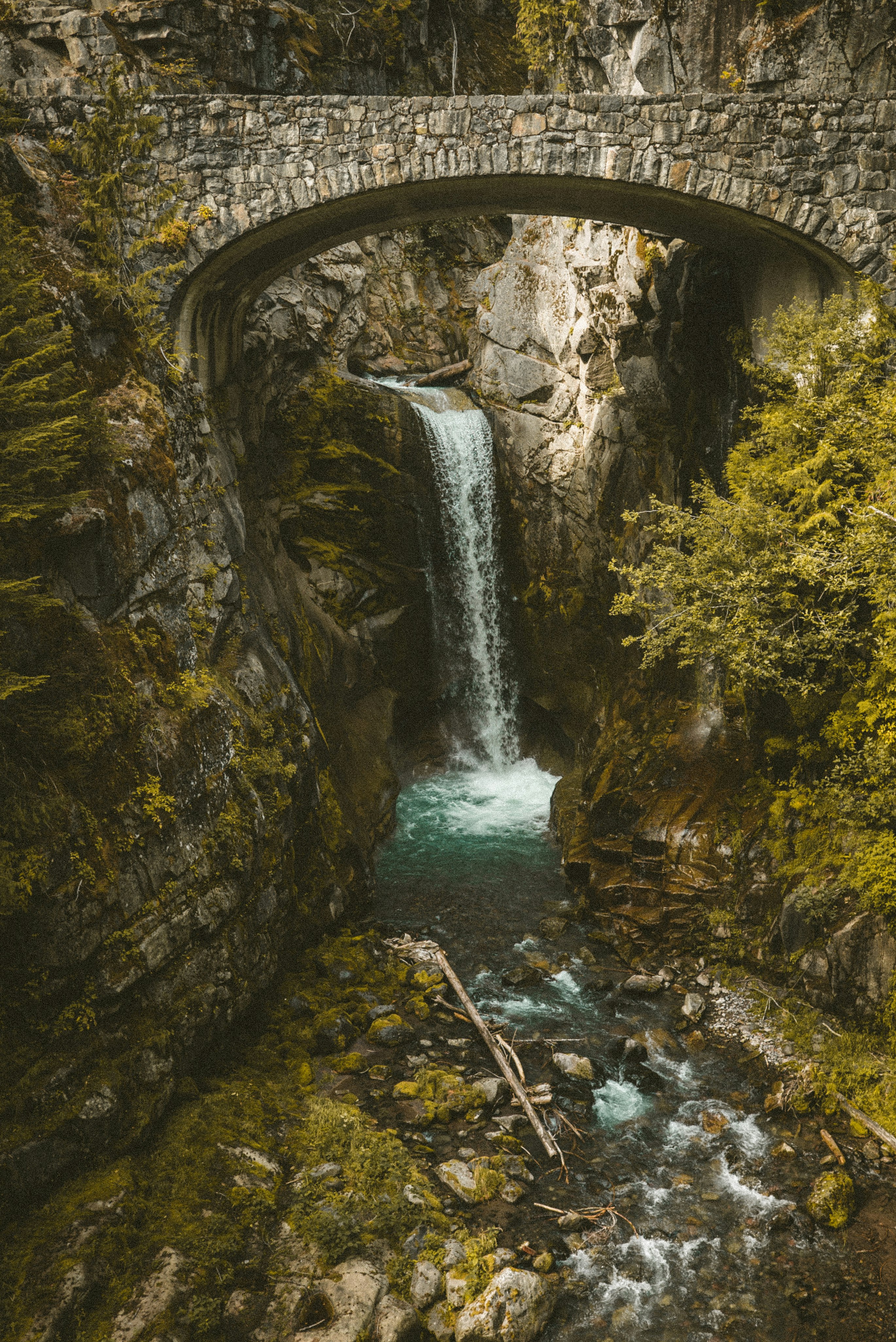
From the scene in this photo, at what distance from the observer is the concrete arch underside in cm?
1105

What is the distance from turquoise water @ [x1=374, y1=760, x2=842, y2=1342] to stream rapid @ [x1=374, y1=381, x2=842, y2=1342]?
0.6 inches

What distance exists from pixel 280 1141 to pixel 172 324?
11.0 m

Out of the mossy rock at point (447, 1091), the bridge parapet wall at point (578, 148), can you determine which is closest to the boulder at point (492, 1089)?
the mossy rock at point (447, 1091)

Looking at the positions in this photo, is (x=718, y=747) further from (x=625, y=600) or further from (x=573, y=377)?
(x=573, y=377)

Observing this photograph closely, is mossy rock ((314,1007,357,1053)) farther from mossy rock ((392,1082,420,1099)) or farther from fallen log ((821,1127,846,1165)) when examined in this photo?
fallen log ((821,1127,846,1165))

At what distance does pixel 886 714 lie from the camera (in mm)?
8914

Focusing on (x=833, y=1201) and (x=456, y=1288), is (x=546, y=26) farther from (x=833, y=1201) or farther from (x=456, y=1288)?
(x=456, y=1288)

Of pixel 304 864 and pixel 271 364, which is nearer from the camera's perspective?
pixel 304 864

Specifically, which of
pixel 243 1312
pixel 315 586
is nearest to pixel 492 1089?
pixel 243 1312

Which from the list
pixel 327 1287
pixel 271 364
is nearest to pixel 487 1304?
pixel 327 1287

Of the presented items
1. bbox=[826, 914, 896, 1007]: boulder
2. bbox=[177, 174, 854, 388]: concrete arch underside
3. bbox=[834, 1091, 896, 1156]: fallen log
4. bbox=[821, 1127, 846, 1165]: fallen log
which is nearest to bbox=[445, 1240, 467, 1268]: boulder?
bbox=[821, 1127, 846, 1165]: fallen log

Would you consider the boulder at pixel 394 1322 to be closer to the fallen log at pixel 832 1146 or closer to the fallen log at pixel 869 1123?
the fallen log at pixel 832 1146

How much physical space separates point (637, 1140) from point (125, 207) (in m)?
13.7

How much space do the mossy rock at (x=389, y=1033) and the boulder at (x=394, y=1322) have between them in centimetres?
318
